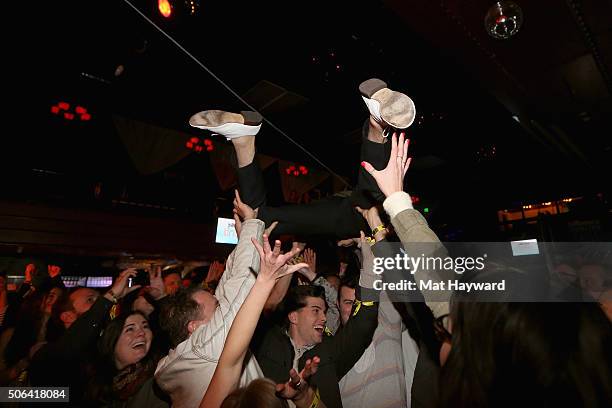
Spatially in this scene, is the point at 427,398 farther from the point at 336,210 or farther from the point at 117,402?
the point at 117,402

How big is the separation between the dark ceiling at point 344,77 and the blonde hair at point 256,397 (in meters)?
2.64

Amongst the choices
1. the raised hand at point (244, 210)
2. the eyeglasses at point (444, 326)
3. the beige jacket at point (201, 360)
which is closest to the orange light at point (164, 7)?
the raised hand at point (244, 210)

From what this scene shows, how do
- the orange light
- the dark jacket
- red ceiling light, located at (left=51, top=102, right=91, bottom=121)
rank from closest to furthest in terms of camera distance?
the dark jacket < the orange light < red ceiling light, located at (left=51, top=102, right=91, bottom=121)

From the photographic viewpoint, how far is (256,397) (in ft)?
3.50

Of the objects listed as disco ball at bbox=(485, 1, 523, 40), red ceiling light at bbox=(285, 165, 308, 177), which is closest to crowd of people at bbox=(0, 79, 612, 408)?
disco ball at bbox=(485, 1, 523, 40)

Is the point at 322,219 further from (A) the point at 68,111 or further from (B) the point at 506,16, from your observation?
(A) the point at 68,111

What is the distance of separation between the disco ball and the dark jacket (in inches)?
100

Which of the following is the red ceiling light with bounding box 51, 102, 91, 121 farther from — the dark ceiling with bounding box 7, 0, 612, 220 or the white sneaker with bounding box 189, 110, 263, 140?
the white sneaker with bounding box 189, 110, 263, 140

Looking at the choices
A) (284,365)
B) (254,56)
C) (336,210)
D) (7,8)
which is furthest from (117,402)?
(7,8)

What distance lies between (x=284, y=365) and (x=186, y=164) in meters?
7.52

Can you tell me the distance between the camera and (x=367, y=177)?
185cm

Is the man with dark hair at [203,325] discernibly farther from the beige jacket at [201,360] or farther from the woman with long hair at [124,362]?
the woman with long hair at [124,362]

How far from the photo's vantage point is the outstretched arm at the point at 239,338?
3.67ft

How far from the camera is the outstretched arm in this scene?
44.1 inches
